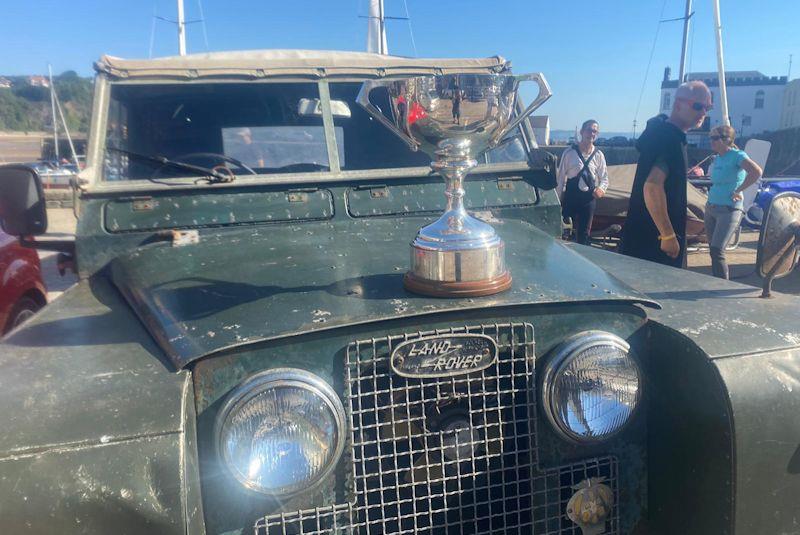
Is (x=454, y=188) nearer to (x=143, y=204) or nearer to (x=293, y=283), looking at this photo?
(x=293, y=283)

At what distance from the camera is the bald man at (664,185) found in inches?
139

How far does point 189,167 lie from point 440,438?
1521 millimetres

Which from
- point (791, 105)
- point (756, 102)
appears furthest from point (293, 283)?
point (756, 102)

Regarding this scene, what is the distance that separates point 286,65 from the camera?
272cm

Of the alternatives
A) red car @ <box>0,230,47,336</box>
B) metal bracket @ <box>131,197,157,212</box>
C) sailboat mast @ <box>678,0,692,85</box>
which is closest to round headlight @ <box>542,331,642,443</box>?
metal bracket @ <box>131,197,157,212</box>

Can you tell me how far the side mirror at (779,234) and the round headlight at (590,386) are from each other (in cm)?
62

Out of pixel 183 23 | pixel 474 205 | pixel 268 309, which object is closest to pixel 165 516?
pixel 268 309

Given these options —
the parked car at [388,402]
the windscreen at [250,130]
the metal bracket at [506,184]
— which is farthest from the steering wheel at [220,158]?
the metal bracket at [506,184]

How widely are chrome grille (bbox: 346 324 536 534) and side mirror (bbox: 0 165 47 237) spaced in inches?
65.2

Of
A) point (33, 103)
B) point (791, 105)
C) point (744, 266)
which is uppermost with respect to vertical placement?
point (33, 103)

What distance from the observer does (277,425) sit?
55.0 inches

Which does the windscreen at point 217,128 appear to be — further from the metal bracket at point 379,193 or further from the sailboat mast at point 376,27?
the sailboat mast at point 376,27

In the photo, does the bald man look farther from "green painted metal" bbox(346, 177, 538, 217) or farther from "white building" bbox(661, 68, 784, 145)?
"white building" bbox(661, 68, 784, 145)

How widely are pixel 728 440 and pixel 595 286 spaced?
473 mm
